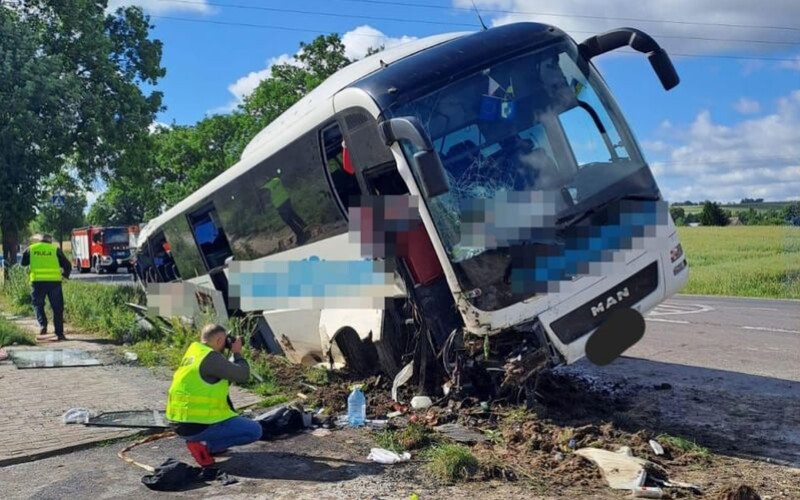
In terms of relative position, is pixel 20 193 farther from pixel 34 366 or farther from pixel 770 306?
pixel 770 306

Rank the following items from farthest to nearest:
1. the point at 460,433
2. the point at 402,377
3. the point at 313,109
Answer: the point at 313,109, the point at 402,377, the point at 460,433

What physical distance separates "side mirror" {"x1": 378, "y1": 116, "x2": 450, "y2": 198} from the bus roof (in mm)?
1452

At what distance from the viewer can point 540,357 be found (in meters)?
6.28

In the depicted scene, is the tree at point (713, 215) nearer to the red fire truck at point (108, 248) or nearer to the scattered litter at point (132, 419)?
the red fire truck at point (108, 248)

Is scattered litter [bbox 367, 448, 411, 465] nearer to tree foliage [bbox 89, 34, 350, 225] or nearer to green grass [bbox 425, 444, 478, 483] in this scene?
green grass [bbox 425, 444, 478, 483]

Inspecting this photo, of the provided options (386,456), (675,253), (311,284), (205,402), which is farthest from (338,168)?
(675,253)

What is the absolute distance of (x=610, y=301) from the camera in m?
6.45

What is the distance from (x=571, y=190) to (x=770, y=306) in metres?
13.0

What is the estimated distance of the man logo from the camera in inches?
252

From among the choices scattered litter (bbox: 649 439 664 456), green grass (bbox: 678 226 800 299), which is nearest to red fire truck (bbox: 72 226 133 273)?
green grass (bbox: 678 226 800 299)

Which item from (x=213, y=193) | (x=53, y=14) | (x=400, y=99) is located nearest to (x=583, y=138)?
(x=400, y=99)

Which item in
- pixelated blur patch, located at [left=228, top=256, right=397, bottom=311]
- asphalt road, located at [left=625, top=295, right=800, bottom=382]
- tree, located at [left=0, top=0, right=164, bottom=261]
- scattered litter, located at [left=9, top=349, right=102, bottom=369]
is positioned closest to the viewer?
pixelated blur patch, located at [left=228, top=256, right=397, bottom=311]

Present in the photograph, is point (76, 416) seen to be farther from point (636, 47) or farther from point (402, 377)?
point (636, 47)

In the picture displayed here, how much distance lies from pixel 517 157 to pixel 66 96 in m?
17.4
